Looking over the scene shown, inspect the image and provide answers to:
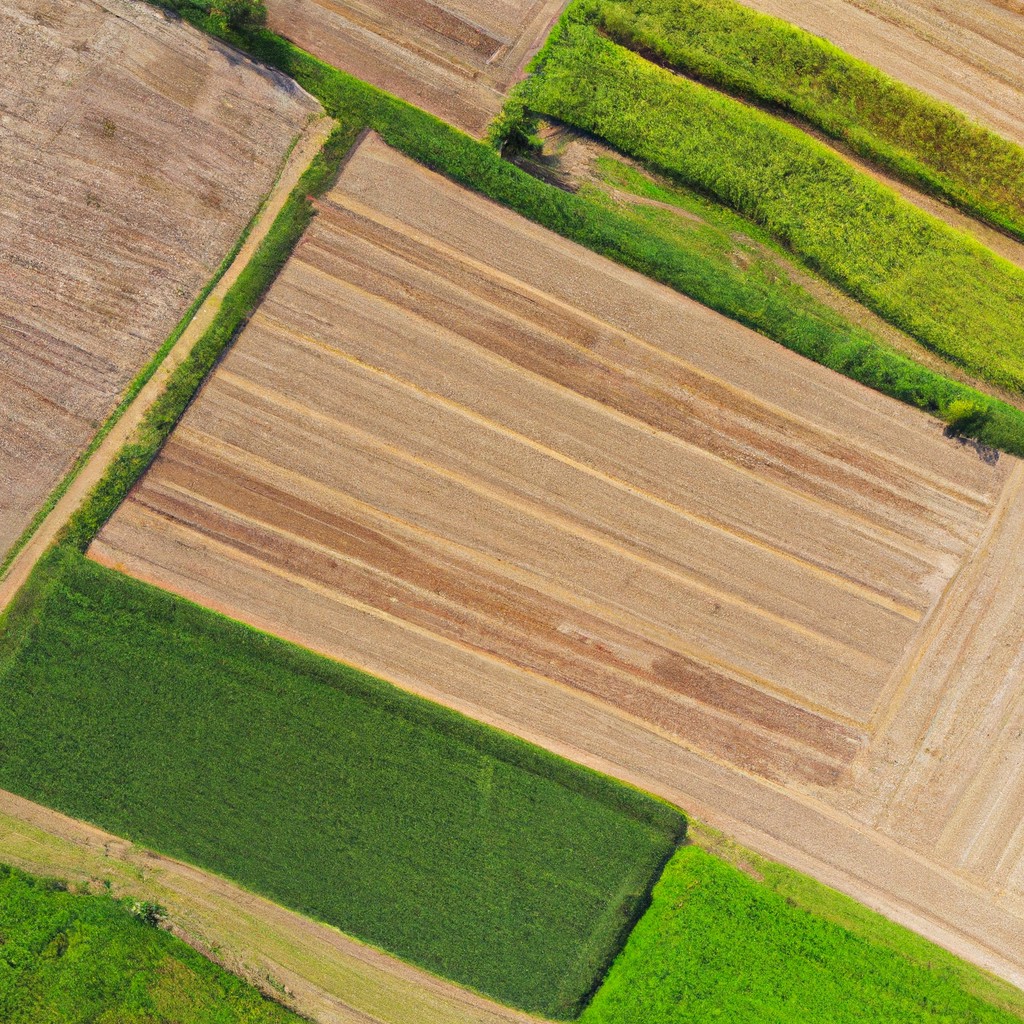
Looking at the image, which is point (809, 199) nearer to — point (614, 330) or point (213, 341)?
point (614, 330)

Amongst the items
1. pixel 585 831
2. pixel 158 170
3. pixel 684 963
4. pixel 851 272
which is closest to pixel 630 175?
pixel 851 272

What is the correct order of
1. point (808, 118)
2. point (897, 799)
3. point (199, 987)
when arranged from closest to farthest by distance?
point (199, 987), point (897, 799), point (808, 118)

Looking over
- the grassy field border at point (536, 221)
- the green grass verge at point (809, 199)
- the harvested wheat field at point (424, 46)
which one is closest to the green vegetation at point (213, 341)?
the grassy field border at point (536, 221)

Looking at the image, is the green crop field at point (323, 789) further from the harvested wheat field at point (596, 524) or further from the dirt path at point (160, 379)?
the harvested wheat field at point (596, 524)

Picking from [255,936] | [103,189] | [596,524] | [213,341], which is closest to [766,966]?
[596,524]

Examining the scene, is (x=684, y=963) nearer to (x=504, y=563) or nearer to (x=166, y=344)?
(x=504, y=563)

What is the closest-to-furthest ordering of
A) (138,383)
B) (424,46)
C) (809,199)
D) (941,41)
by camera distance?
(138,383)
(809,199)
(424,46)
(941,41)

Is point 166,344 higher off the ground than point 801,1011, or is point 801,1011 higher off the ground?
point 166,344
